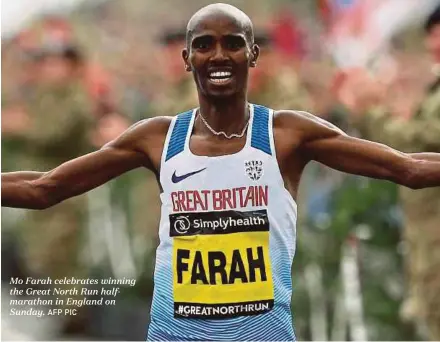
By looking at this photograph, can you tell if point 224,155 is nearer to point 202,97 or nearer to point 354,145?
point 202,97

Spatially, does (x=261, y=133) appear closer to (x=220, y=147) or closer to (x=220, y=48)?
(x=220, y=147)

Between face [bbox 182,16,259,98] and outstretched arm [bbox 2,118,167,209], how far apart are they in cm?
24

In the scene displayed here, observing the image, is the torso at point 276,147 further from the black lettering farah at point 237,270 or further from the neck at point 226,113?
the black lettering farah at point 237,270

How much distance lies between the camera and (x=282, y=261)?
9.45 feet

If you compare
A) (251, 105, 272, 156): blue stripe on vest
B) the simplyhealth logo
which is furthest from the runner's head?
the simplyhealth logo

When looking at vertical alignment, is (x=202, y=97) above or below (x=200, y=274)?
above

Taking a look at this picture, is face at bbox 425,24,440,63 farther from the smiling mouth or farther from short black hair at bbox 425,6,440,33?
the smiling mouth

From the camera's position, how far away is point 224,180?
292 cm

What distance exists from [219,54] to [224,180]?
1.27 feet

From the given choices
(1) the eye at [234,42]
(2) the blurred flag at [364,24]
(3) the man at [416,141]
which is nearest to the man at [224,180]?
(1) the eye at [234,42]

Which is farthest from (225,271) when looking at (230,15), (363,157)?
(230,15)

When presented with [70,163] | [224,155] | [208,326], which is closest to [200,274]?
[208,326]

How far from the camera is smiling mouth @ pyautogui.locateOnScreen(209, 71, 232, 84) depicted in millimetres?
2795

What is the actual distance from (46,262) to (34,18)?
44.3 inches
